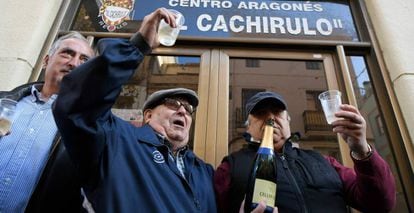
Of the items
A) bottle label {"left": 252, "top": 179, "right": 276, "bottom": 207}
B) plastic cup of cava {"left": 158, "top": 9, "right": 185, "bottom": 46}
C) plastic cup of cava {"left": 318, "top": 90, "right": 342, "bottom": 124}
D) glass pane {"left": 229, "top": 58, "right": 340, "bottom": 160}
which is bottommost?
bottle label {"left": 252, "top": 179, "right": 276, "bottom": 207}

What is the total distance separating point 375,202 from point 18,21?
125 inches

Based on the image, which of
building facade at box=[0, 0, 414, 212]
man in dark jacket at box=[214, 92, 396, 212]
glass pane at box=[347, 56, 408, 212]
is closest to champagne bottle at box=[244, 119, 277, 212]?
man in dark jacket at box=[214, 92, 396, 212]

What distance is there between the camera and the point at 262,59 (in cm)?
292

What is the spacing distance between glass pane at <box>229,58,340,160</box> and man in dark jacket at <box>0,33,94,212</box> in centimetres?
131

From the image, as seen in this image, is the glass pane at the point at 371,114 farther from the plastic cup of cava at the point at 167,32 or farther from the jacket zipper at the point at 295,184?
the plastic cup of cava at the point at 167,32

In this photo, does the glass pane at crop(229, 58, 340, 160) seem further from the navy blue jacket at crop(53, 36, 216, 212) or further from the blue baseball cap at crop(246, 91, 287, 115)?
the navy blue jacket at crop(53, 36, 216, 212)

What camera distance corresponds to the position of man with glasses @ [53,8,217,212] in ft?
3.85

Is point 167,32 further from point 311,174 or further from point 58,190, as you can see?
point 311,174

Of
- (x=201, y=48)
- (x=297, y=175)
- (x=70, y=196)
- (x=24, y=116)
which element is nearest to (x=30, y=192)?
(x=70, y=196)

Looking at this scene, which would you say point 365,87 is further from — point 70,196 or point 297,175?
point 70,196

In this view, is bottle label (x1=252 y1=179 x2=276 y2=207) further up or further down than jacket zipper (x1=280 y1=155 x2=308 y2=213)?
further down

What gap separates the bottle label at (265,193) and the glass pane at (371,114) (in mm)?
1473

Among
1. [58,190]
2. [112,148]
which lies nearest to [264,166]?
[112,148]

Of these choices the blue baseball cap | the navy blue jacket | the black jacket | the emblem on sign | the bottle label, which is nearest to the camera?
the navy blue jacket
